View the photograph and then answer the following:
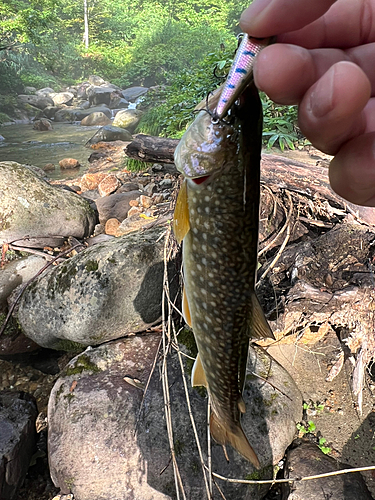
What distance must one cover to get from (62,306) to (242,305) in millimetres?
2818

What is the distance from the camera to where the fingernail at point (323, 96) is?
99 centimetres

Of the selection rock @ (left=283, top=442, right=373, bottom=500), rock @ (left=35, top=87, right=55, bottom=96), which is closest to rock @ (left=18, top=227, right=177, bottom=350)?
rock @ (left=283, top=442, right=373, bottom=500)

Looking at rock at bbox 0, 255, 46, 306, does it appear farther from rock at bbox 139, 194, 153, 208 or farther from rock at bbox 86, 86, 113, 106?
rock at bbox 86, 86, 113, 106

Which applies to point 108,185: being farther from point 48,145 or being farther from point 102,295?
point 48,145

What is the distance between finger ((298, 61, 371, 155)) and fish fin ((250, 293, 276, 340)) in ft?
2.39

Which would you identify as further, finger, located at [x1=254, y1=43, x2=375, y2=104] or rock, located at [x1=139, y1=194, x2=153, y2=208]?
rock, located at [x1=139, y1=194, x2=153, y2=208]

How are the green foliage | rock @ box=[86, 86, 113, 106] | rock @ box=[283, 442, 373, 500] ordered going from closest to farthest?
1. rock @ box=[283, 442, 373, 500]
2. the green foliage
3. rock @ box=[86, 86, 113, 106]

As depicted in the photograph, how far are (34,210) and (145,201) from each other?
2.14 m

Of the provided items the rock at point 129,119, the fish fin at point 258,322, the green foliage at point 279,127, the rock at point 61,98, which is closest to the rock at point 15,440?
the fish fin at point 258,322

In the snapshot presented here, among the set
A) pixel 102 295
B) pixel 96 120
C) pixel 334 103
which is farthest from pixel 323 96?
pixel 96 120

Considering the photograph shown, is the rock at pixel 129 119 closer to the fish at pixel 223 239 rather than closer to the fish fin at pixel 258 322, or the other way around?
the fish at pixel 223 239

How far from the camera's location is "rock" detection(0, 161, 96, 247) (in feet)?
18.9

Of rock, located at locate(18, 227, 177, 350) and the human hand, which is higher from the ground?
the human hand

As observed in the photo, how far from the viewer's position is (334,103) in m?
1.01
